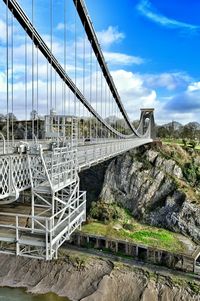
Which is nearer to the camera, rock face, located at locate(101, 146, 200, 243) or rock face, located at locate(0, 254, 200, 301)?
rock face, located at locate(0, 254, 200, 301)

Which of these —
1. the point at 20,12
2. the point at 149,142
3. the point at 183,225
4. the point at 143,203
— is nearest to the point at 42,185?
the point at 20,12

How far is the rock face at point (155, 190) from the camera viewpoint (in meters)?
27.9

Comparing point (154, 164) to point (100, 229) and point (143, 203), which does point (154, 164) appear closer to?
point (143, 203)

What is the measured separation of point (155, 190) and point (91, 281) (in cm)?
1455

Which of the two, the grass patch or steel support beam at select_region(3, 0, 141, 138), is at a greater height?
steel support beam at select_region(3, 0, 141, 138)

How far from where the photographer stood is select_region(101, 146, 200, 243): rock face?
2794 cm

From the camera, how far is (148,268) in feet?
67.4

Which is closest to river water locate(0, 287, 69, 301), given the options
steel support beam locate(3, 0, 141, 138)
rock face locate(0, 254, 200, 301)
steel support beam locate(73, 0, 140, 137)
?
rock face locate(0, 254, 200, 301)

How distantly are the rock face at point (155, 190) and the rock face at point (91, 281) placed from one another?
8.59m

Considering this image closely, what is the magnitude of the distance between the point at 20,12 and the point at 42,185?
7.82 meters

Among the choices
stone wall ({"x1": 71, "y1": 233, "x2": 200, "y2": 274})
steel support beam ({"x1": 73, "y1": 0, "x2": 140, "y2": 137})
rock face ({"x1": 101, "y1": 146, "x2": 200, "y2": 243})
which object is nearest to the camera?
steel support beam ({"x1": 73, "y1": 0, "x2": 140, "y2": 137})

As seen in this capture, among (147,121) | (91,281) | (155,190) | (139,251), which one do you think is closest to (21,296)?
(91,281)

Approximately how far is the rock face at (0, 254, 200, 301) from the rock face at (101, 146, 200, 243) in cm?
859

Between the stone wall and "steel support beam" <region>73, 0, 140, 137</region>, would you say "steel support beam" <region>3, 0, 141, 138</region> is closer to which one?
"steel support beam" <region>73, 0, 140, 137</region>
